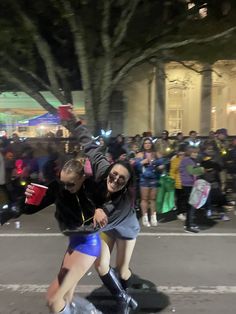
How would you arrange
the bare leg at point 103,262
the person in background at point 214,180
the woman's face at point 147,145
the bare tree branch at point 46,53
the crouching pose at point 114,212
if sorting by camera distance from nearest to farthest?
the crouching pose at point 114,212 < the bare leg at point 103,262 < the woman's face at point 147,145 < the person in background at point 214,180 < the bare tree branch at point 46,53

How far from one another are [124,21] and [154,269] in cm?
737

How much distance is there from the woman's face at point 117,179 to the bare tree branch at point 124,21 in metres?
8.14

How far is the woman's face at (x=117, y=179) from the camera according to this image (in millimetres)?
3609

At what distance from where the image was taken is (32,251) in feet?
21.1

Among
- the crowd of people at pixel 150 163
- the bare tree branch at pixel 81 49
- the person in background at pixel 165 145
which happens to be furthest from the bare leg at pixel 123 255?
the bare tree branch at pixel 81 49

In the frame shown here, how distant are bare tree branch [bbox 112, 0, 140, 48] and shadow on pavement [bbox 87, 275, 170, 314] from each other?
7615mm

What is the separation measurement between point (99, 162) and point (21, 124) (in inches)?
533

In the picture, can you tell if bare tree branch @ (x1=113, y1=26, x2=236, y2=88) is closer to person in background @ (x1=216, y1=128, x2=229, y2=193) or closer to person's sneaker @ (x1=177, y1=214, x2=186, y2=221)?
person in background @ (x1=216, y1=128, x2=229, y2=193)

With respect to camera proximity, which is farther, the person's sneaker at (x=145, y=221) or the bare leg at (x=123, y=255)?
the person's sneaker at (x=145, y=221)

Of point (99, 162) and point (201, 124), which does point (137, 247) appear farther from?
point (201, 124)

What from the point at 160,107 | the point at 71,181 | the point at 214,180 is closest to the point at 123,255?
the point at 71,181

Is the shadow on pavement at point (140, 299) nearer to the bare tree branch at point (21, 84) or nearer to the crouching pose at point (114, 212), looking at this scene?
the crouching pose at point (114, 212)

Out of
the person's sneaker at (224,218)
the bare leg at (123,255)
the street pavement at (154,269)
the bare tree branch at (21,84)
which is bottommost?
the person's sneaker at (224,218)

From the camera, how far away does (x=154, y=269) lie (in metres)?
5.55
